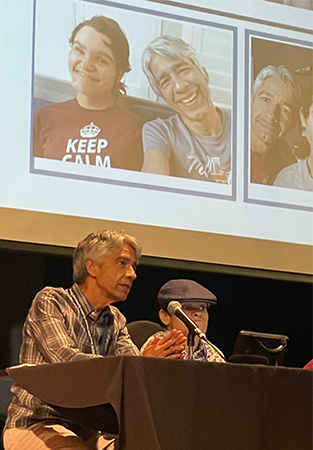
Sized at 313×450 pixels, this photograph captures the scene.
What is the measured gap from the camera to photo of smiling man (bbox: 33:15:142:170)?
12.1 feet

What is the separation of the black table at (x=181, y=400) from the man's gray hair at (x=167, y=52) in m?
2.05

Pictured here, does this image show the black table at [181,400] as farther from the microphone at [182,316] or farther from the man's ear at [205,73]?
the man's ear at [205,73]

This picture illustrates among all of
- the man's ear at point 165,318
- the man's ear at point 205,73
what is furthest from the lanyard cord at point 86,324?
the man's ear at point 205,73

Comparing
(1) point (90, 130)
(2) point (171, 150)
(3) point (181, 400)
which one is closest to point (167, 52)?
(2) point (171, 150)

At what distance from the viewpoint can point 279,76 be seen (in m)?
4.24

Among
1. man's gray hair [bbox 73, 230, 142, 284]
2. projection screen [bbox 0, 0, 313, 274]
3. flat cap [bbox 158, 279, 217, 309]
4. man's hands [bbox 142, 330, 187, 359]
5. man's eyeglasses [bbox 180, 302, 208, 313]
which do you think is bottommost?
man's hands [bbox 142, 330, 187, 359]

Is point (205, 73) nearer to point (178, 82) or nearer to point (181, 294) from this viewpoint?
point (178, 82)

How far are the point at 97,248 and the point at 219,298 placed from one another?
180cm

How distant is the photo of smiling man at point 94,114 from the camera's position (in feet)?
12.1

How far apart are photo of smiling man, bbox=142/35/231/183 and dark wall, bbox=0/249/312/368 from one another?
17.8 inches

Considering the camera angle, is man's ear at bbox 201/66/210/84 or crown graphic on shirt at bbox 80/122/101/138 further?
man's ear at bbox 201/66/210/84

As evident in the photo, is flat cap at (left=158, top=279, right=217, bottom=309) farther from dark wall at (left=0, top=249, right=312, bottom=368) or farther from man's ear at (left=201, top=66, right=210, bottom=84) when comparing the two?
man's ear at (left=201, top=66, right=210, bottom=84)

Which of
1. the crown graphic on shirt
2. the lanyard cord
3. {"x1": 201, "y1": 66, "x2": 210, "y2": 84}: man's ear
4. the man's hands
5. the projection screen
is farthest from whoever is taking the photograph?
{"x1": 201, "y1": 66, "x2": 210, "y2": 84}: man's ear

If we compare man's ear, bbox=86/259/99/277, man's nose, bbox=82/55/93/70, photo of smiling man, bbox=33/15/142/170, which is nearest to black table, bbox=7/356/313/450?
man's ear, bbox=86/259/99/277
